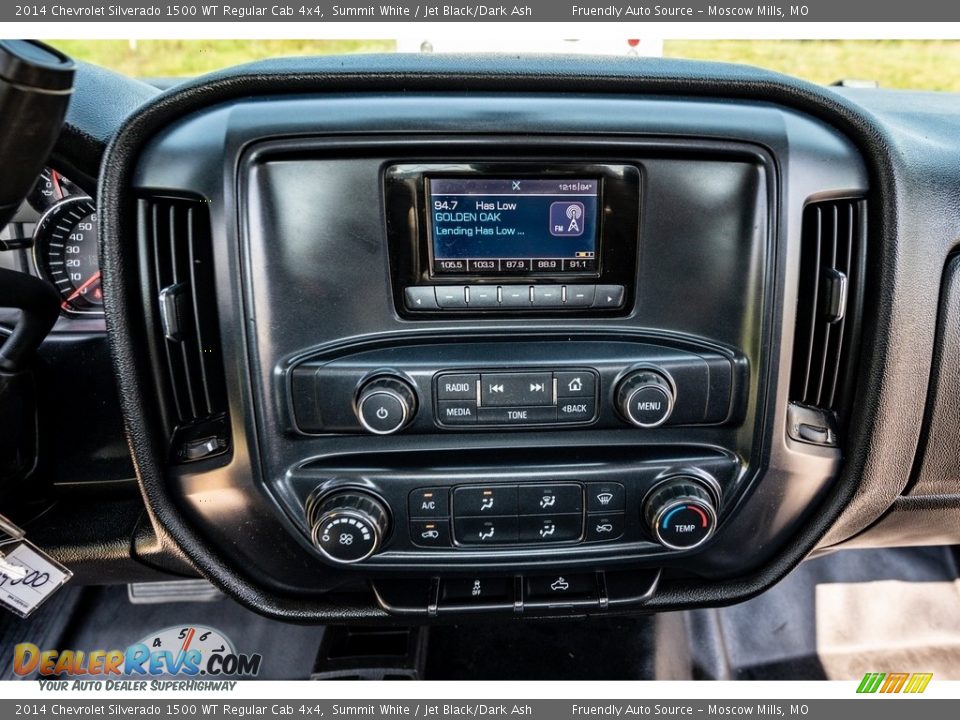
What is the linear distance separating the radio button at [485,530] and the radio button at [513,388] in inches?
8.1

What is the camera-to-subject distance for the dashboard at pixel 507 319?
931mm

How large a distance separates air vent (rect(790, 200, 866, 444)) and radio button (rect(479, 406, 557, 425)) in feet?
1.35

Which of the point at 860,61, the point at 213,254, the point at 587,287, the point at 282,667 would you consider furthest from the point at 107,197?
the point at 860,61

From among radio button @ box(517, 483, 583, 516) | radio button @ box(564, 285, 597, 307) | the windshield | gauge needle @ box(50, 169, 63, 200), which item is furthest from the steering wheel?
radio button @ box(517, 483, 583, 516)

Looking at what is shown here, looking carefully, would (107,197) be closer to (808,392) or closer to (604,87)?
(604,87)

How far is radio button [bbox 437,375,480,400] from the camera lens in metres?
1.00

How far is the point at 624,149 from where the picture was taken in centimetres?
94

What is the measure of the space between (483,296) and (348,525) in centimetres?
40

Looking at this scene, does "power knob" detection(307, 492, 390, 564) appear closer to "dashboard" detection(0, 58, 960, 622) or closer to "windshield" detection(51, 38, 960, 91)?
"dashboard" detection(0, 58, 960, 622)

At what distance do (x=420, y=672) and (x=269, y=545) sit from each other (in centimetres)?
59

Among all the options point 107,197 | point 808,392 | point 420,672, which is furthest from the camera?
point 420,672

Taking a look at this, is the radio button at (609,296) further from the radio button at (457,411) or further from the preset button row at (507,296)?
the radio button at (457,411)

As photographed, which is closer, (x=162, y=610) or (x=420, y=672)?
(x=420, y=672)

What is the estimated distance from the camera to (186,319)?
0.98 meters
